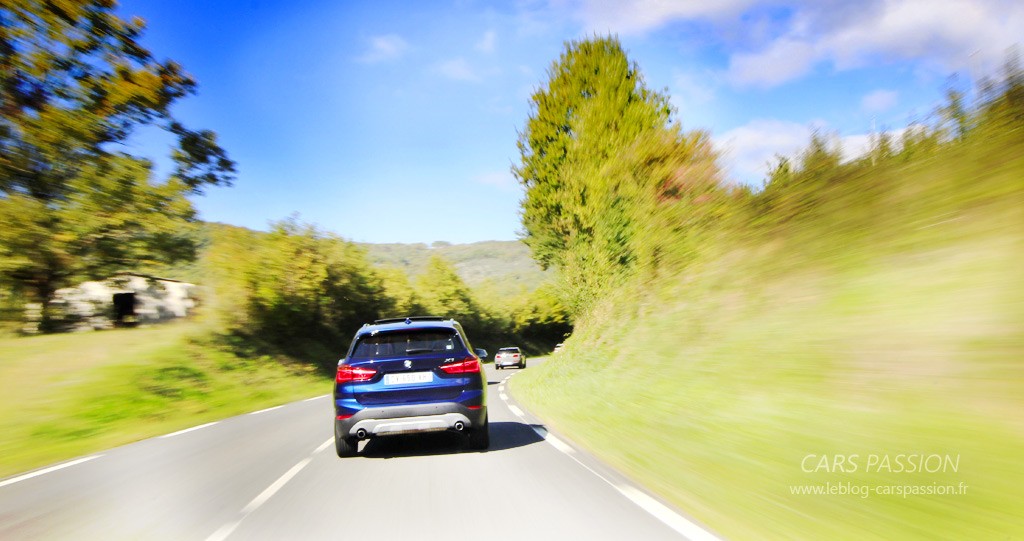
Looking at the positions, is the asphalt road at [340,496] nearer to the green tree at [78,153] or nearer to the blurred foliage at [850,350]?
the blurred foliage at [850,350]

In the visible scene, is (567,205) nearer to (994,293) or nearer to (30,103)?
(30,103)

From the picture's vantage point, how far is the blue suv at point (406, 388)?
8273 millimetres

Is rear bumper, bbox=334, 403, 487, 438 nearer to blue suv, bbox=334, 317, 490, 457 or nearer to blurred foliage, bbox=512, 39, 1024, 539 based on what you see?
blue suv, bbox=334, 317, 490, 457

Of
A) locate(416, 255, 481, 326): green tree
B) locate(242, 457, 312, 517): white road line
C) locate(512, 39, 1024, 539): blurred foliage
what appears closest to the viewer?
locate(512, 39, 1024, 539): blurred foliage

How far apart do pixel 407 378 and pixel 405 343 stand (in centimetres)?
53

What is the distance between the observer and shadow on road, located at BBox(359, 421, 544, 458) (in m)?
9.10

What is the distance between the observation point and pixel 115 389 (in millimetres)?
16703

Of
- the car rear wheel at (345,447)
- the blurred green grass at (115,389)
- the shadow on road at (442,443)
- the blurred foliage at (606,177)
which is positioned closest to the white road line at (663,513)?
the shadow on road at (442,443)

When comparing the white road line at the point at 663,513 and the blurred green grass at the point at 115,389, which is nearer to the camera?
the white road line at the point at 663,513

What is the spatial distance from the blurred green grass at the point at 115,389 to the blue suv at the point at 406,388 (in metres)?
4.76

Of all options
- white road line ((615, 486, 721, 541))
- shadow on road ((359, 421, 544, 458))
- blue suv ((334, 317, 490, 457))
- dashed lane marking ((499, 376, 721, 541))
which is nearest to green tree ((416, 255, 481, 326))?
shadow on road ((359, 421, 544, 458))

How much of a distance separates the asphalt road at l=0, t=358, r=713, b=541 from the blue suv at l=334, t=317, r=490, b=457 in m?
0.43

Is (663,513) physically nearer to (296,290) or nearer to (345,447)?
(345,447)

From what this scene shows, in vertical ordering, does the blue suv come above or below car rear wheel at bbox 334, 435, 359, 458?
above
